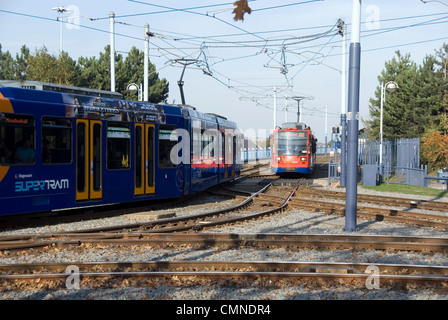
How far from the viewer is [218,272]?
686cm

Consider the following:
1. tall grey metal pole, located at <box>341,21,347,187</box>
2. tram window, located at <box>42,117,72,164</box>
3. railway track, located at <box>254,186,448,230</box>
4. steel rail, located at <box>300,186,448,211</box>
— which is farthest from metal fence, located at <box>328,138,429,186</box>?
tram window, located at <box>42,117,72,164</box>

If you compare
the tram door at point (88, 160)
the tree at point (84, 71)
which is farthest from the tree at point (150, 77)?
the tram door at point (88, 160)

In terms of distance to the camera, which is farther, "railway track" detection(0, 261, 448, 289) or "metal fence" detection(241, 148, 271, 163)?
"metal fence" detection(241, 148, 271, 163)

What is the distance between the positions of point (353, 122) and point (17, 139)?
7.17 metres

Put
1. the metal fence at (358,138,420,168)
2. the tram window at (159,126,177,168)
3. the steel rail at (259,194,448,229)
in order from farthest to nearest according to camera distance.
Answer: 1. the metal fence at (358,138,420,168)
2. the tram window at (159,126,177,168)
3. the steel rail at (259,194,448,229)

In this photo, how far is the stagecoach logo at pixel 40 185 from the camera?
10.8 metres

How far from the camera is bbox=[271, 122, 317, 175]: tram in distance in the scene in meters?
28.8

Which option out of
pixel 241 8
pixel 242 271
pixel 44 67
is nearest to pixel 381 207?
pixel 242 271

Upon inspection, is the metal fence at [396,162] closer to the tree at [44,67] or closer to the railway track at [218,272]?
the railway track at [218,272]

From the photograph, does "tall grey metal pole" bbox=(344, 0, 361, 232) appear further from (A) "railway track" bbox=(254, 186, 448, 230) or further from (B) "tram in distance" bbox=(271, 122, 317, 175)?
(B) "tram in distance" bbox=(271, 122, 317, 175)

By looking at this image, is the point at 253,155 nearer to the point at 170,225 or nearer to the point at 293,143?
the point at 293,143

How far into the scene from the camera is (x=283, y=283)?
6590 millimetres

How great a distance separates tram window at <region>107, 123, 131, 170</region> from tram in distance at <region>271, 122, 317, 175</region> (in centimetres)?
1638
